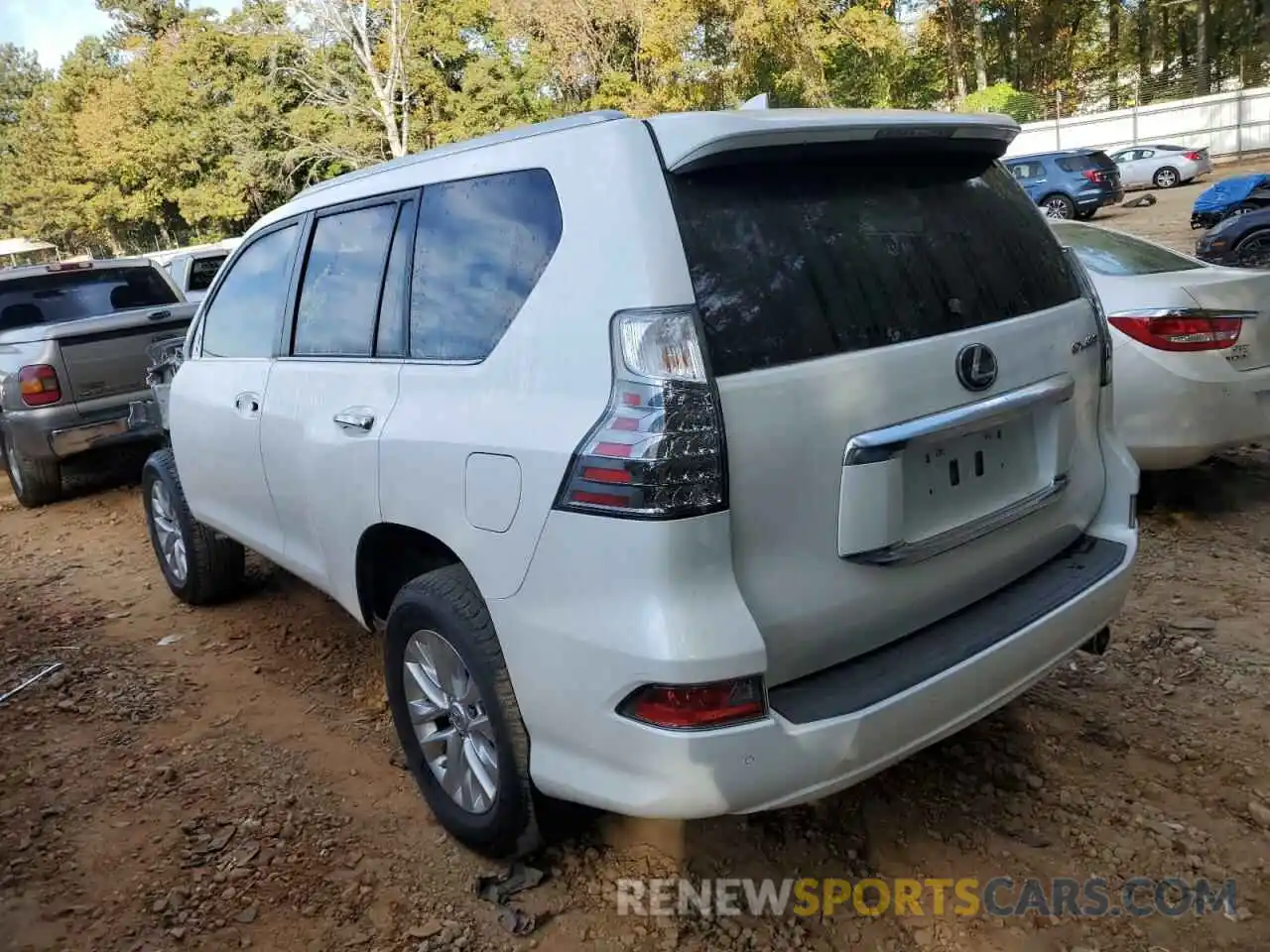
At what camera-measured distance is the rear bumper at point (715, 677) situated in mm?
1959

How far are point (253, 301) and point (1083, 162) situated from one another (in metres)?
22.2

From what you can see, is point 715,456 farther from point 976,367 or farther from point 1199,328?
point 1199,328

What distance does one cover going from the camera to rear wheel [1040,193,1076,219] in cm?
2169

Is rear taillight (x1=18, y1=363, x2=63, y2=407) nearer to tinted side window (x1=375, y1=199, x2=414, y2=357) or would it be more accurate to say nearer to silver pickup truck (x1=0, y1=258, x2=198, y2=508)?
silver pickup truck (x1=0, y1=258, x2=198, y2=508)

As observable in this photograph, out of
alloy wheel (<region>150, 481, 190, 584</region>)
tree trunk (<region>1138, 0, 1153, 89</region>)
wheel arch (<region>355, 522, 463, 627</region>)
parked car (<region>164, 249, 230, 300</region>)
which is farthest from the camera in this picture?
tree trunk (<region>1138, 0, 1153, 89</region>)

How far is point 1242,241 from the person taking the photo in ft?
35.9

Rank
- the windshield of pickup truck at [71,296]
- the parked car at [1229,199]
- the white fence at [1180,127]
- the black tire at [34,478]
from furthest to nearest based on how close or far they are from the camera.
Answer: the white fence at [1180,127], the parked car at [1229,199], the windshield of pickup truck at [71,296], the black tire at [34,478]

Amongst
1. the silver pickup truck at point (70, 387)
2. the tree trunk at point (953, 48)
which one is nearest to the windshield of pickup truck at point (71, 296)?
the silver pickup truck at point (70, 387)

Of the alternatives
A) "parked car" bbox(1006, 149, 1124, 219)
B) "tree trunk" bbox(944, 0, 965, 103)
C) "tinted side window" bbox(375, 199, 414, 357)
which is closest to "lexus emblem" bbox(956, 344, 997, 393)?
"tinted side window" bbox(375, 199, 414, 357)

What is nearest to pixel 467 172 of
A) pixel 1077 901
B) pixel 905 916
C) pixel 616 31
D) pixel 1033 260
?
pixel 1033 260

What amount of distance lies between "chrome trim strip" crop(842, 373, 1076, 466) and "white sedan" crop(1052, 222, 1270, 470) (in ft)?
7.35

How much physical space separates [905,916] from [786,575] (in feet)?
3.30

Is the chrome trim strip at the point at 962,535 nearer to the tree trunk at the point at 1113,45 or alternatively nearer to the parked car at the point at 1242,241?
the parked car at the point at 1242,241

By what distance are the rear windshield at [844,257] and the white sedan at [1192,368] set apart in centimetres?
220
